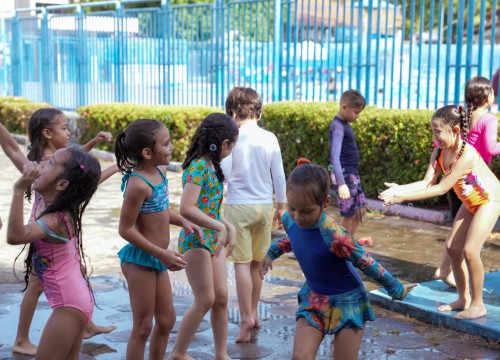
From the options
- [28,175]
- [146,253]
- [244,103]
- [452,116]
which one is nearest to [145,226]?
[146,253]

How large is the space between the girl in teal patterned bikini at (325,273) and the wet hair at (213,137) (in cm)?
85

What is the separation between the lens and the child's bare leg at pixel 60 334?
11.3 ft

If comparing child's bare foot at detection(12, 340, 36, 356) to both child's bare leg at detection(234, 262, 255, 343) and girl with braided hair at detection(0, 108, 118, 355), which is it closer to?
girl with braided hair at detection(0, 108, 118, 355)

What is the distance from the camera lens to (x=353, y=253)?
3.52m

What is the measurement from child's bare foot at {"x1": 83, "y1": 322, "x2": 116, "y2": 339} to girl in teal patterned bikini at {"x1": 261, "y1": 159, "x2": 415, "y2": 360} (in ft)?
6.10

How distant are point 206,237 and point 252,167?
2.64ft

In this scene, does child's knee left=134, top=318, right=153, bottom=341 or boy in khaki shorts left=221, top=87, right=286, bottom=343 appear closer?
child's knee left=134, top=318, right=153, bottom=341

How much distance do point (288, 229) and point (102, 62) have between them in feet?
50.6

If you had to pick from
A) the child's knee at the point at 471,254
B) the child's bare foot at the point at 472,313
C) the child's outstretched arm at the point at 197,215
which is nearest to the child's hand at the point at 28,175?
the child's outstretched arm at the point at 197,215

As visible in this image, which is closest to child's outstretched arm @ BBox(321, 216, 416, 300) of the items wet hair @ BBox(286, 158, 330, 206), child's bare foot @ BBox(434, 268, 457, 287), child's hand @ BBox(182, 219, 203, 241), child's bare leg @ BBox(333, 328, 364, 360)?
wet hair @ BBox(286, 158, 330, 206)

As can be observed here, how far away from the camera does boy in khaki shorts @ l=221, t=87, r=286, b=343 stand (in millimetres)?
4980

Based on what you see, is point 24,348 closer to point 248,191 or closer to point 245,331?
point 245,331

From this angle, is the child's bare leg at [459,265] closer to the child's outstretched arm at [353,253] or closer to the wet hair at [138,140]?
the child's outstretched arm at [353,253]

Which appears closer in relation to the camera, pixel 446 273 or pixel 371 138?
pixel 446 273
